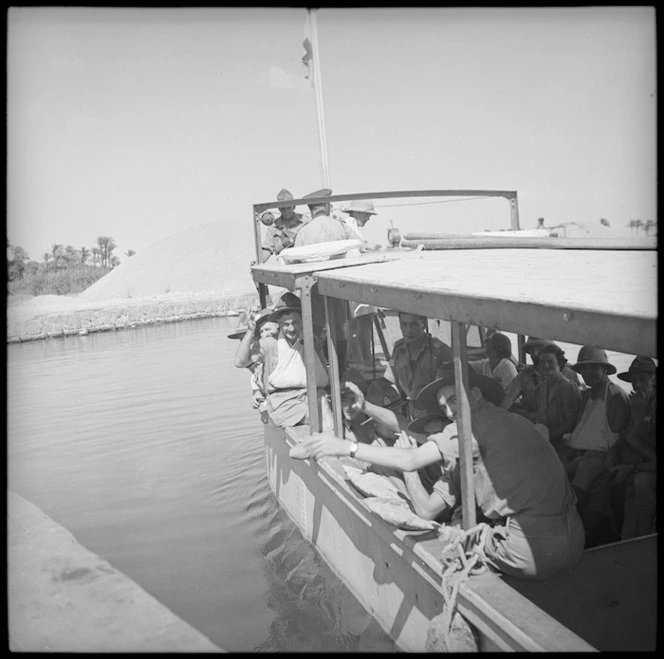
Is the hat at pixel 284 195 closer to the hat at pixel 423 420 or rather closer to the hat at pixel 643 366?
the hat at pixel 643 366

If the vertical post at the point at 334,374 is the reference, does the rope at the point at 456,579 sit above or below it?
below

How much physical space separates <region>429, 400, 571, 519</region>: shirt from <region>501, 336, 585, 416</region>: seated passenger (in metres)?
2.21

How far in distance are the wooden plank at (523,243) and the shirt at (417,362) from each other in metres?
0.80

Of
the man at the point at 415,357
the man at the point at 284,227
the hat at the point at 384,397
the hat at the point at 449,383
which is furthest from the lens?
the man at the point at 284,227

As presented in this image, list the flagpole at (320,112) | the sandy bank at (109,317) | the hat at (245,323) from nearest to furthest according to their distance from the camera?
1. the hat at (245,323)
2. the flagpole at (320,112)
3. the sandy bank at (109,317)

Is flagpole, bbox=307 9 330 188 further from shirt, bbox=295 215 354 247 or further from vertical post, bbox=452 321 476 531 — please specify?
vertical post, bbox=452 321 476 531

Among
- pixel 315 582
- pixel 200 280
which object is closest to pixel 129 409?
pixel 315 582

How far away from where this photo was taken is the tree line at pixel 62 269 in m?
61.5

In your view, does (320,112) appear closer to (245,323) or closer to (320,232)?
(320,232)

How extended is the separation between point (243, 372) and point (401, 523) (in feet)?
53.0

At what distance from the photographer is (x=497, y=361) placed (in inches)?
273

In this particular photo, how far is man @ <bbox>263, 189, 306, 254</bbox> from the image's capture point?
859cm

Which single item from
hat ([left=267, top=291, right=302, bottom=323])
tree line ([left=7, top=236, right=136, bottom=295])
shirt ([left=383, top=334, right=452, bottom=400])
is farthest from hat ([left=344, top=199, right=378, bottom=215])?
tree line ([left=7, top=236, right=136, bottom=295])

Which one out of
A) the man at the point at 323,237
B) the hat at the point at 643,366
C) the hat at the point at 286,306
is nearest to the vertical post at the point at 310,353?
the man at the point at 323,237
